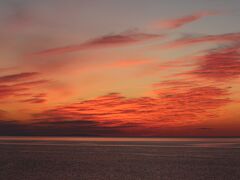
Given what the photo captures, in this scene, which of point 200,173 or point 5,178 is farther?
point 200,173

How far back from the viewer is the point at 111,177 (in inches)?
990

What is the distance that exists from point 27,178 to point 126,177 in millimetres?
6783

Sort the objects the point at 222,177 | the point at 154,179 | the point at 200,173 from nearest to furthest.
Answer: the point at 154,179 → the point at 222,177 → the point at 200,173

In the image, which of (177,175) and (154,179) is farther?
(177,175)

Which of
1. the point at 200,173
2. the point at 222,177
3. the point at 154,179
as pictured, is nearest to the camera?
the point at 154,179

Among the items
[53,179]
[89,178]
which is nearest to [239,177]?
[89,178]

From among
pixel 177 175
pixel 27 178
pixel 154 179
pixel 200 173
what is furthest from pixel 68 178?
pixel 200 173

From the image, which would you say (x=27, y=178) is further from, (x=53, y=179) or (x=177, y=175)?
(x=177, y=175)

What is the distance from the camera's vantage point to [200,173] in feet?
91.0

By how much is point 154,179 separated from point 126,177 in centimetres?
217

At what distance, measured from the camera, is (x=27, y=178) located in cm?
2459

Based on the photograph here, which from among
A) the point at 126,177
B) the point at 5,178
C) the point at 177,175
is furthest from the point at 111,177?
the point at 5,178

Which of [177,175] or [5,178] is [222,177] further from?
[5,178]

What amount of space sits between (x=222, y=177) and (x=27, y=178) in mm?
13557
